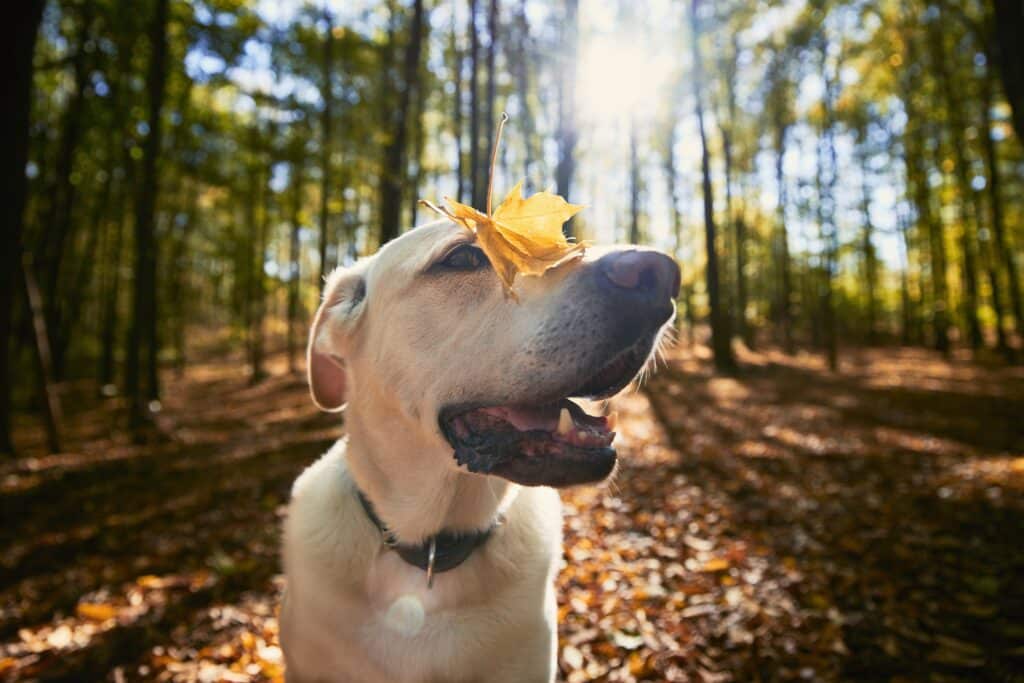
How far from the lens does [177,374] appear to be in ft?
77.3

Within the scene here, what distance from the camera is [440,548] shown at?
225cm

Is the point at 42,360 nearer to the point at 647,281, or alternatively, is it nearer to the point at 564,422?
the point at 564,422

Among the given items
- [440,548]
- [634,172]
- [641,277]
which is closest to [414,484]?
[440,548]

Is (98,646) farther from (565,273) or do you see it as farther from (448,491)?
(565,273)

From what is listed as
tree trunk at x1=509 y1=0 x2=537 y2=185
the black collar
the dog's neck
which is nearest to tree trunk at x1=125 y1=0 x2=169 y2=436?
tree trunk at x1=509 y1=0 x2=537 y2=185

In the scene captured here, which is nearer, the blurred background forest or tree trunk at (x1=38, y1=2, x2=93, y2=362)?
the blurred background forest

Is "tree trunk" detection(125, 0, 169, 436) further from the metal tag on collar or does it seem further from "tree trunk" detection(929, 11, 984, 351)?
"tree trunk" detection(929, 11, 984, 351)

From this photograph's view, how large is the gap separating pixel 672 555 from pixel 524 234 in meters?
4.21

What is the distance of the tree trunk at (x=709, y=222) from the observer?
14195 mm

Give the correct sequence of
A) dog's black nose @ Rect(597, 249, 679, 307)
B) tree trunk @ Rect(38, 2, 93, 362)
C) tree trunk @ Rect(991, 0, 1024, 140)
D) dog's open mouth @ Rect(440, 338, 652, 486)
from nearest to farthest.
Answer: dog's black nose @ Rect(597, 249, 679, 307) → dog's open mouth @ Rect(440, 338, 652, 486) → tree trunk @ Rect(991, 0, 1024, 140) → tree trunk @ Rect(38, 2, 93, 362)

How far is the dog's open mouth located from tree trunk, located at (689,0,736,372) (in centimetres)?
1470

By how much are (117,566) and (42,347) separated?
4996 mm

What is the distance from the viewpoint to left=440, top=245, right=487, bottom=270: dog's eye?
7.29 ft

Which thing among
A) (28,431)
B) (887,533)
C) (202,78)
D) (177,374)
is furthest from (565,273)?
(177,374)
